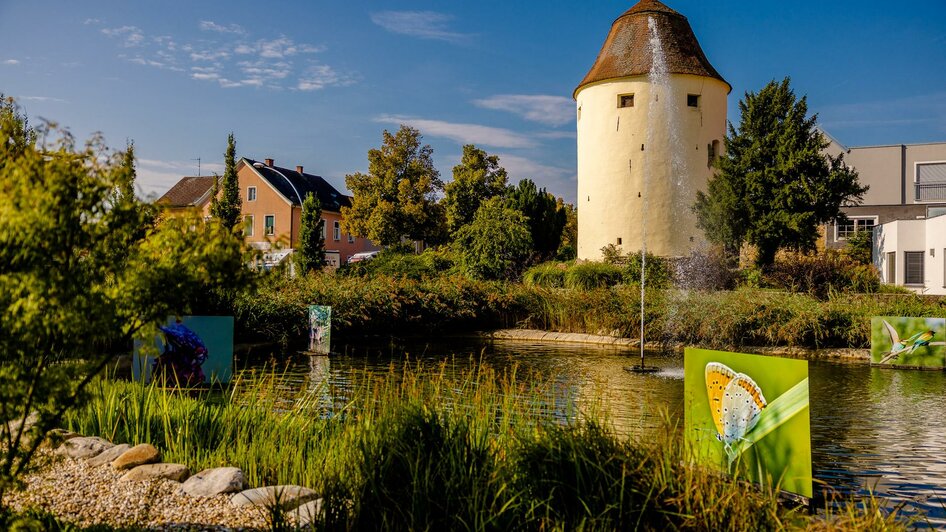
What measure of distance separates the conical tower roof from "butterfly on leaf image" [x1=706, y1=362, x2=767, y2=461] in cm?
2805

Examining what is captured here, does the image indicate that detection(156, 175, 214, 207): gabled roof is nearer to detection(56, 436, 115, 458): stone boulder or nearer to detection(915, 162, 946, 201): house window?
detection(915, 162, 946, 201): house window

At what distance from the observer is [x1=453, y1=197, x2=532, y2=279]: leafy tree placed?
28.8 m

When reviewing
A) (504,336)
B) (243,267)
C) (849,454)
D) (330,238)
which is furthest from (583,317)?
(330,238)

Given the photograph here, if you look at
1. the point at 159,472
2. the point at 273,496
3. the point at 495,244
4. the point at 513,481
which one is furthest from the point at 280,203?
the point at 513,481

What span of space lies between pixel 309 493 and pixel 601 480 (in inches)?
67.6

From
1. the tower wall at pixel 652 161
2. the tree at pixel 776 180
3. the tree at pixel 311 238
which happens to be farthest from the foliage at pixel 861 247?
the tree at pixel 311 238

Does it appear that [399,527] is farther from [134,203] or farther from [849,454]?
[849,454]

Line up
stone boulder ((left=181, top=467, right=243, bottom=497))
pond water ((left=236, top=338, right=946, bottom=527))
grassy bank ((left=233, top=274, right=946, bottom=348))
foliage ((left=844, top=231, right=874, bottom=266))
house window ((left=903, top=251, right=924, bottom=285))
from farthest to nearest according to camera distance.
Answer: foliage ((left=844, top=231, right=874, bottom=266)) < house window ((left=903, top=251, right=924, bottom=285)) < grassy bank ((left=233, top=274, right=946, bottom=348)) < pond water ((left=236, top=338, right=946, bottom=527)) < stone boulder ((left=181, top=467, right=243, bottom=497))

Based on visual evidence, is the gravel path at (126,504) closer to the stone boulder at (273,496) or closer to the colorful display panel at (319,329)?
the stone boulder at (273,496)

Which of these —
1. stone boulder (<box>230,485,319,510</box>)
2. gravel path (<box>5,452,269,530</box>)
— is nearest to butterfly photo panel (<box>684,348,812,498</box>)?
stone boulder (<box>230,485,319,510</box>)

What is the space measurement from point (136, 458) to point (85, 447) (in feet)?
2.05

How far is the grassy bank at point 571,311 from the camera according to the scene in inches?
630

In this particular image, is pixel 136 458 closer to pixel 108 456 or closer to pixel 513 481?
pixel 108 456

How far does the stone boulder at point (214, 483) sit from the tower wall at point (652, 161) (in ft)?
91.0
